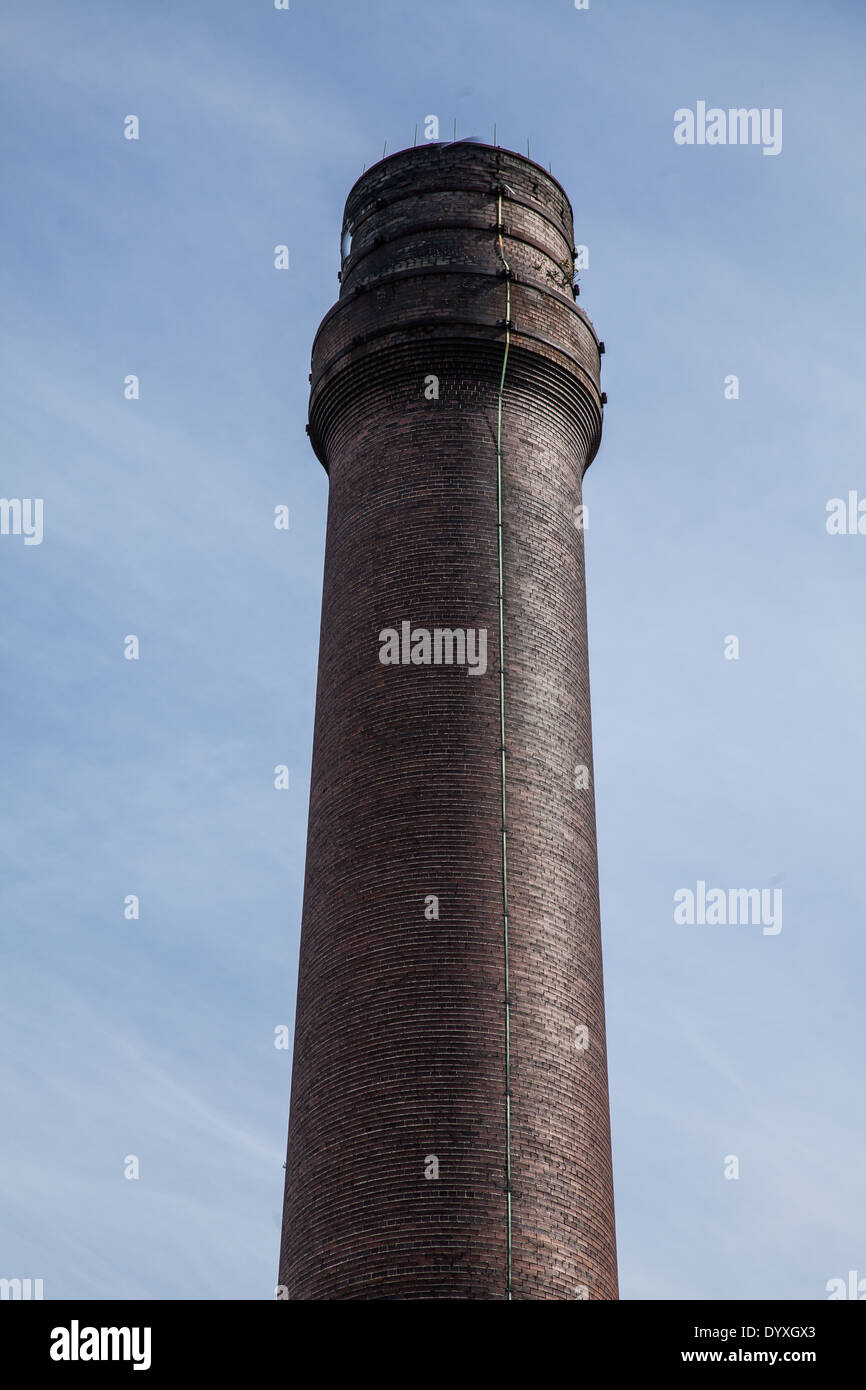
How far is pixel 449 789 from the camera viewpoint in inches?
852

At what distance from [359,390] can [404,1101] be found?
10.1 m

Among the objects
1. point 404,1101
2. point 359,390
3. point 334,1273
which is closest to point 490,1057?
point 404,1101

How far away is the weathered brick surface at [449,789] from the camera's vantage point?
19547 millimetres

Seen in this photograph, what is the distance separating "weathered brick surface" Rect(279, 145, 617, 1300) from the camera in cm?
1955

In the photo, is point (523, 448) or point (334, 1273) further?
point (523, 448)
